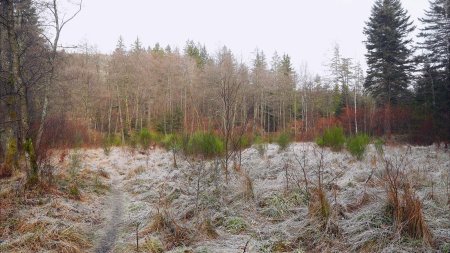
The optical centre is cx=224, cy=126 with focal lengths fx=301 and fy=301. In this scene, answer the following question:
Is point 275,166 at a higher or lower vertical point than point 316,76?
lower

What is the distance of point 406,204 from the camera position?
10.8ft

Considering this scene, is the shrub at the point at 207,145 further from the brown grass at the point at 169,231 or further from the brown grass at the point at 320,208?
the brown grass at the point at 320,208

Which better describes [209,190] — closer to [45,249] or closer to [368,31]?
[45,249]

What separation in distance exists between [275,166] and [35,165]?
17.2 ft

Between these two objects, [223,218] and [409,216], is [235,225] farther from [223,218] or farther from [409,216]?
[409,216]

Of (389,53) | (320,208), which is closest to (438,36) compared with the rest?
(389,53)

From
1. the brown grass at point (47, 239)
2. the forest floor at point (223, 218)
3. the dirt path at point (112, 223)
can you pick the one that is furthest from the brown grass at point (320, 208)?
the brown grass at point (47, 239)

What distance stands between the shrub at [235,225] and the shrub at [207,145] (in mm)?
3251

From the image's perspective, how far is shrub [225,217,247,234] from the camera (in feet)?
13.9

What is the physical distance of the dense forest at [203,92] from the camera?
6883mm

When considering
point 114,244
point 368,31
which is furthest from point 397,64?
point 114,244

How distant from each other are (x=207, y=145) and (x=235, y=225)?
157 inches

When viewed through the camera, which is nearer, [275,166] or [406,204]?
[406,204]

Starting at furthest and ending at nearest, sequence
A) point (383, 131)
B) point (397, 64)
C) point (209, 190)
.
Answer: point (397, 64), point (383, 131), point (209, 190)
